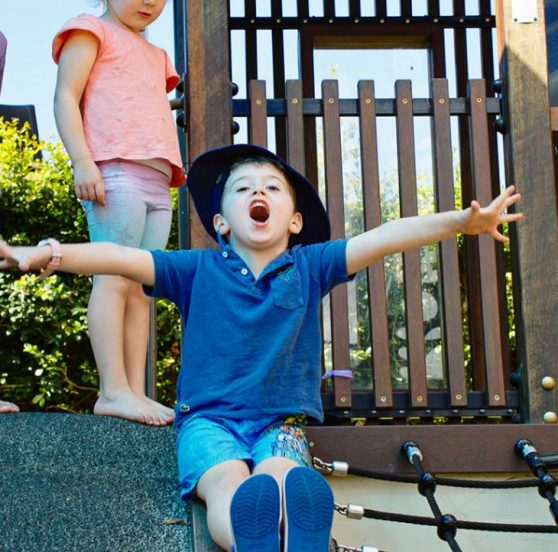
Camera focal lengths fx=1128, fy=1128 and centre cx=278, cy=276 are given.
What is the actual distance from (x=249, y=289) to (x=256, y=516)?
35.2 inches

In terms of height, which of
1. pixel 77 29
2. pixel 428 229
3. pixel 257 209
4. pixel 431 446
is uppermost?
pixel 77 29

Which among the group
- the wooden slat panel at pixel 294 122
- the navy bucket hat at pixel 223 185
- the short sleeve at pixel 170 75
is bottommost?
the navy bucket hat at pixel 223 185

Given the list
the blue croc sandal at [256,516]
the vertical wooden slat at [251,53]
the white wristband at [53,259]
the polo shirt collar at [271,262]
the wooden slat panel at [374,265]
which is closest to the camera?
the blue croc sandal at [256,516]

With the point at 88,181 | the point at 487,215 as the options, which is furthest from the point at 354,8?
the point at 487,215

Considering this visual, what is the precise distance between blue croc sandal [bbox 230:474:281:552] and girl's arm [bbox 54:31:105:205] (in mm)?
1620

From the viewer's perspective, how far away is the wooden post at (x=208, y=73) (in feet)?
13.5

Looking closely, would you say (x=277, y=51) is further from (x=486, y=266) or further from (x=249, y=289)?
(x=249, y=289)

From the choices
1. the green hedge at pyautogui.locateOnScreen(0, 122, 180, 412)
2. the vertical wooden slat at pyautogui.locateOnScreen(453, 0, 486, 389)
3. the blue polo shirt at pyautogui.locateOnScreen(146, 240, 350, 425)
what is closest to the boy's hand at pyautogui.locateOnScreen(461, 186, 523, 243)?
the blue polo shirt at pyautogui.locateOnScreen(146, 240, 350, 425)

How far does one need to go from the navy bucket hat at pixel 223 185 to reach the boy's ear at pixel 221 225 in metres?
0.10

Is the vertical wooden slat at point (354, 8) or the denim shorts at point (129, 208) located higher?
the vertical wooden slat at point (354, 8)

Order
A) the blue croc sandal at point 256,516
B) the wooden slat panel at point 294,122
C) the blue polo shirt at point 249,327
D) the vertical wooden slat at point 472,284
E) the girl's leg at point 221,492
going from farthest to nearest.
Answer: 1. the vertical wooden slat at point 472,284
2. the wooden slat panel at point 294,122
3. the blue polo shirt at point 249,327
4. the girl's leg at point 221,492
5. the blue croc sandal at point 256,516

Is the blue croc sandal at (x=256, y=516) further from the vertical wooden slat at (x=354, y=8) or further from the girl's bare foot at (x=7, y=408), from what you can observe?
the vertical wooden slat at (x=354, y=8)

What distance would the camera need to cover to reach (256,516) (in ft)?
8.27

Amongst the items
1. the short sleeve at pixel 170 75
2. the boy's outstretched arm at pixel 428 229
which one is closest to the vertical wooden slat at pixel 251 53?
the short sleeve at pixel 170 75
